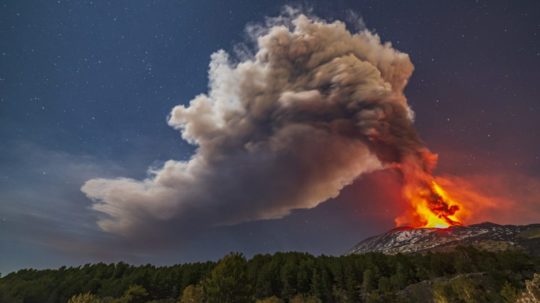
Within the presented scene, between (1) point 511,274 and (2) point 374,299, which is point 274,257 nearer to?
(2) point 374,299

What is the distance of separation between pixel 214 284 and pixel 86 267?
148 meters

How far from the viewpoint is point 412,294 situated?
106750 millimetres

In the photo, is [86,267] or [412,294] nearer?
[412,294]

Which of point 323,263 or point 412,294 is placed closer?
point 412,294

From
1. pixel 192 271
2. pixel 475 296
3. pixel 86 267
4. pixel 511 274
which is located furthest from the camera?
pixel 86 267

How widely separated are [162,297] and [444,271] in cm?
11466

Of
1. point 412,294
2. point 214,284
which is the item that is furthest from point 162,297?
point 412,294

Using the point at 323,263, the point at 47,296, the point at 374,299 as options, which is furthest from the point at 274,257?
→ the point at 47,296

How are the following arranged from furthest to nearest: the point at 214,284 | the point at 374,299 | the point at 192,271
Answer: the point at 192,271
the point at 374,299
the point at 214,284

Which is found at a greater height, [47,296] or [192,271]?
[192,271]

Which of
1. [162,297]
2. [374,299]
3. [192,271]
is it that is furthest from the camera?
[192,271]

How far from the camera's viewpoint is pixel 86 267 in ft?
604

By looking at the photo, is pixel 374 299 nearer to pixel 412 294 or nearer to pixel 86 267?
pixel 412 294

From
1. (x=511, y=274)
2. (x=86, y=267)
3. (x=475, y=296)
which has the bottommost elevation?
(x=475, y=296)
